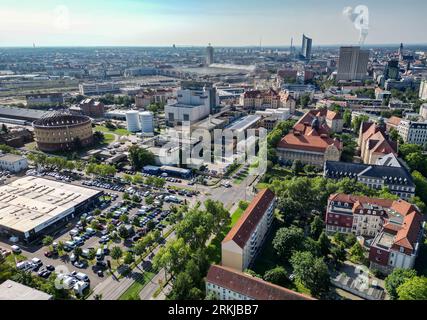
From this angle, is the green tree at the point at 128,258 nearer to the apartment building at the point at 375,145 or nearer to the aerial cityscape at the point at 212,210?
the aerial cityscape at the point at 212,210

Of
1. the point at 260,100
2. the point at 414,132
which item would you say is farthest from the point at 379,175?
the point at 260,100

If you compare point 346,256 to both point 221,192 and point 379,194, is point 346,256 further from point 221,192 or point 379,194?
point 221,192

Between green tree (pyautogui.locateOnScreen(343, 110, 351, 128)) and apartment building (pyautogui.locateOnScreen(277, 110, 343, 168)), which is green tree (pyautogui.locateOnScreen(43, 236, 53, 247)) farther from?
green tree (pyautogui.locateOnScreen(343, 110, 351, 128))

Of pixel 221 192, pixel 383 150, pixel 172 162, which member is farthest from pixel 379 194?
pixel 172 162

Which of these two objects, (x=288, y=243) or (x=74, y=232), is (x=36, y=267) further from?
(x=288, y=243)

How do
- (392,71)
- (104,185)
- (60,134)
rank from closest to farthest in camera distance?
(104,185)
(60,134)
(392,71)

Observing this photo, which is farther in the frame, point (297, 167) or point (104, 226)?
point (297, 167)

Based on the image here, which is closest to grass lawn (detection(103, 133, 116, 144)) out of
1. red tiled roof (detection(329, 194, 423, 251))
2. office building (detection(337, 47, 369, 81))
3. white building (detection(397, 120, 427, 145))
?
red tiled roof (detection(329, 194, 423, 251))
